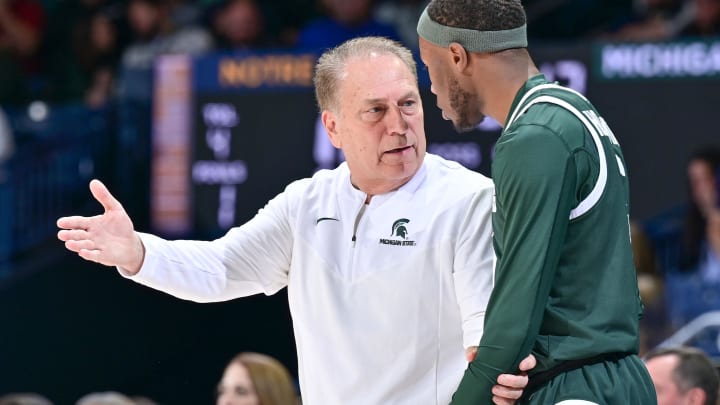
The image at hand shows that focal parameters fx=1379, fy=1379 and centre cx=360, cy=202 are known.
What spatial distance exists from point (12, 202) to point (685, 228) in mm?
5080

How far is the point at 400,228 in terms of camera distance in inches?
164

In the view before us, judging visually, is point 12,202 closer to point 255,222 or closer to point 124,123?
point 124,123

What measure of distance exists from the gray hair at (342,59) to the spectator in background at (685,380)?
2.16m

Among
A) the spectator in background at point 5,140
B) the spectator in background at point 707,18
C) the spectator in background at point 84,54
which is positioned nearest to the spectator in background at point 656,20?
the spectator in background at point 707,18

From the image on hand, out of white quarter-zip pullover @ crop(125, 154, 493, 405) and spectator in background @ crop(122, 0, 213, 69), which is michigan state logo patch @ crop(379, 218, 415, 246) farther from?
spectator in background @ crop(122, 0, 213, 69)

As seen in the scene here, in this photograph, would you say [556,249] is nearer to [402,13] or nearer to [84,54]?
[402,13]

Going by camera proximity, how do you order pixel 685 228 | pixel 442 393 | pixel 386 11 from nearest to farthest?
pixel 442 393 → pixel 685 228 → pixel 386 11

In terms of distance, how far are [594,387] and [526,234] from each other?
0.44 meters

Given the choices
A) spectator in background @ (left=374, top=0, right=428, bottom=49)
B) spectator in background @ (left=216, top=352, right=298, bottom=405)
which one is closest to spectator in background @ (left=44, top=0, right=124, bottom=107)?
spectator in background @ (left=374, top=0, right=428, bottom=49)

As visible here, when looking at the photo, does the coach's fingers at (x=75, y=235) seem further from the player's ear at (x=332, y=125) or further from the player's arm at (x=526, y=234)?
the player's arm at (x=526, y=234)

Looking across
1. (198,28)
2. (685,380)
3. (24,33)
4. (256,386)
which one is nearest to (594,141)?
(685,380)

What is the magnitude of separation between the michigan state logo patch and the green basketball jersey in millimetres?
583

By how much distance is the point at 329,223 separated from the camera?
14.1ft

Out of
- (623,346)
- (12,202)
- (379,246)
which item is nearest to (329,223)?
(379,246)
